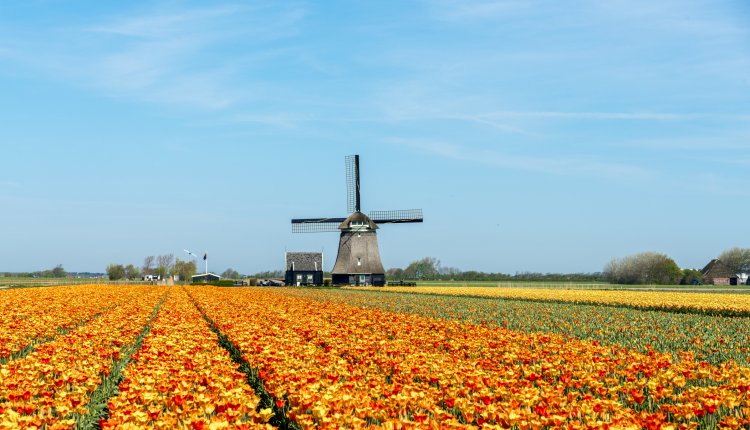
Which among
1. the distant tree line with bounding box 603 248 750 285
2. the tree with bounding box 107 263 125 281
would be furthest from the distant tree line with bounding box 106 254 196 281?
the distant tree line with bounding box 603 248 750 285

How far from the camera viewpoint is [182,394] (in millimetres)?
8016

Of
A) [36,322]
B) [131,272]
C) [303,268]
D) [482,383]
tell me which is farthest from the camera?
[131,272]

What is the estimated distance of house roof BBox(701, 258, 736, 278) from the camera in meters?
146

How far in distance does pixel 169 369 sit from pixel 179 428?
3.30 meters

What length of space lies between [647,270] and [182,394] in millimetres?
141364

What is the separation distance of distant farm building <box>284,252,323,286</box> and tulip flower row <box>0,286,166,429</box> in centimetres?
8574

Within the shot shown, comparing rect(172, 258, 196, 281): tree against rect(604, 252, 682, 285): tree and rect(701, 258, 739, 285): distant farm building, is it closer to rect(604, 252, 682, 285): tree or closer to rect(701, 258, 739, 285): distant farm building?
rect(604, 252, 682, 285): tree

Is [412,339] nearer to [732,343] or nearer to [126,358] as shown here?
[126,358]

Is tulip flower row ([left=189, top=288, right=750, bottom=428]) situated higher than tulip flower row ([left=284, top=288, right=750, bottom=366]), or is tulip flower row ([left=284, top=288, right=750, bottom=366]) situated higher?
tulip flower row ([left=189, top=288, right=750, bottom=428])

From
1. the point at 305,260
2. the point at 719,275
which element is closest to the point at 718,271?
the point at 719,275

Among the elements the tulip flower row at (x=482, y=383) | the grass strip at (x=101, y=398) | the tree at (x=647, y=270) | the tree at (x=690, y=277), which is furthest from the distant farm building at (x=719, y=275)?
the grass strip at (x=101, y=398)

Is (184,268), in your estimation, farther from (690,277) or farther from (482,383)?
(482,383)

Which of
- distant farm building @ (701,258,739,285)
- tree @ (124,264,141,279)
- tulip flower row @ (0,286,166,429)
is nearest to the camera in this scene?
tulip flower row @ (0,286,166,429)

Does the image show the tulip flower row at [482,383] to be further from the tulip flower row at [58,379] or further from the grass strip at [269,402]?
the tulip flower row at [58,379]
